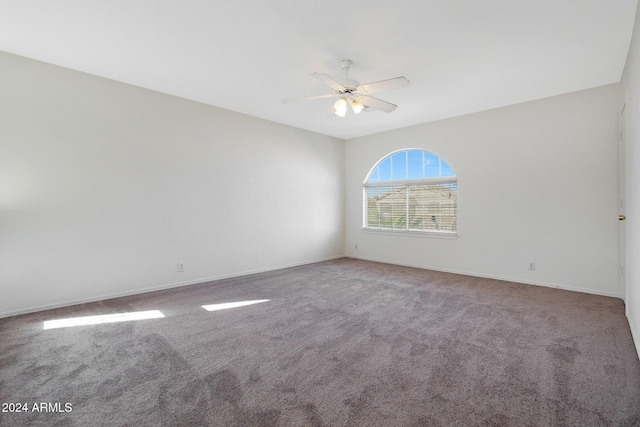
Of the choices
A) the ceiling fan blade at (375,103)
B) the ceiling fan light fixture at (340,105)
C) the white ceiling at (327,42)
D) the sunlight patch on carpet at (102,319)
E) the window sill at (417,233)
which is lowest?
the sunlight patch on carpet at (102,319)

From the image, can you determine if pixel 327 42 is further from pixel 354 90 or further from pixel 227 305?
pixel 227 305

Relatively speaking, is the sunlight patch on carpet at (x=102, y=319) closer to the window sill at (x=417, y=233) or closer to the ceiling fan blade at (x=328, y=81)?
the ceiling fan blade at (x=328, y=81)

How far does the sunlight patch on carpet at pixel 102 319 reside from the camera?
9.39 ft

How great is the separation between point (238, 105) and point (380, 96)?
2.12 m

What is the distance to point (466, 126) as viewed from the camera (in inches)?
193

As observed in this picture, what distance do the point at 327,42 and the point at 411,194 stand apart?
3.61m

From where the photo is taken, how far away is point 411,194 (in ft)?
18.7

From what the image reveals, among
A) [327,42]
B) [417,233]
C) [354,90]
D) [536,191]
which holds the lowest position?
[417,233]

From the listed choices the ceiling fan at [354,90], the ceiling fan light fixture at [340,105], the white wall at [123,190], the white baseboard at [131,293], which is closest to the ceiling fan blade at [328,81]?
the ceiling fan at [354,90]

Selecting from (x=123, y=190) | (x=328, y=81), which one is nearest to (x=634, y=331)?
(x=328, y=81)

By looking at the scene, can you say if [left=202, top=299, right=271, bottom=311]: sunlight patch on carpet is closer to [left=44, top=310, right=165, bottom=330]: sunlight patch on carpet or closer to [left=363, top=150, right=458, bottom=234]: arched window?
[left=44, top=310, right=165, bottom=330]: sunlight patch on carpet

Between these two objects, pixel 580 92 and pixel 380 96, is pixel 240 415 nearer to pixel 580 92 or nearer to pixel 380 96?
pixel 380 96

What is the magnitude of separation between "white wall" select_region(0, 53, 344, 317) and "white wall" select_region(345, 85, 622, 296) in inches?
117

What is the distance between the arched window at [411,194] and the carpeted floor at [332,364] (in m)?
2.00
